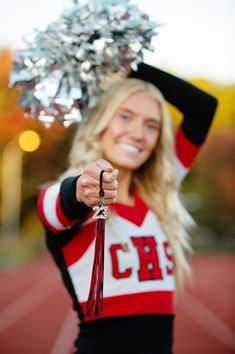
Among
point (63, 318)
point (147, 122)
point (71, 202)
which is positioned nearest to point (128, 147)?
point (147, 122)

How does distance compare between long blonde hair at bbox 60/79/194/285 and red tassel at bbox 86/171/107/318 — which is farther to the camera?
long blonde hair at bbox 60/79/194/285

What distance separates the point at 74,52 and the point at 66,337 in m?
6.81

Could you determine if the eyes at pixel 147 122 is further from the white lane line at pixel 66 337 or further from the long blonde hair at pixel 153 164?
the white lane line at pixel 66 337

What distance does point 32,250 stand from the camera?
86.9ft

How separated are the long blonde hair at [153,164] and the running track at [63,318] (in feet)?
17.0

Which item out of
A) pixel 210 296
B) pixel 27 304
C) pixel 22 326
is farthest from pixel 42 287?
pixel 22 326

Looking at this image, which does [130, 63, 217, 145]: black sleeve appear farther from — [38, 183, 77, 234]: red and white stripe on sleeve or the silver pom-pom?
[38, 183, 77, 234]: red and white stripe on sleeve

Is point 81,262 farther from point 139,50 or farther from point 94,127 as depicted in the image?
point 139,50

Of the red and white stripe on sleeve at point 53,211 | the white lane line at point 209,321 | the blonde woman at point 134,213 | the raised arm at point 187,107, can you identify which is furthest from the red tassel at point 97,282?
the white lane line at point 209,321

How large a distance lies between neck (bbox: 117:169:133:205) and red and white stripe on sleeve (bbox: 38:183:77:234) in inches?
19.2

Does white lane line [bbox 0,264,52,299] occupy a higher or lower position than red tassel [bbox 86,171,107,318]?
lower

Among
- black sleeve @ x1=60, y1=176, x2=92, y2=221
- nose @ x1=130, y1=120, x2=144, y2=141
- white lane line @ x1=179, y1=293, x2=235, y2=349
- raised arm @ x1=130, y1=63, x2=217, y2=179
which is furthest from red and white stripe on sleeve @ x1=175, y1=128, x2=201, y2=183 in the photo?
white lane line @ x1=179, y1=293, x2=235, y2=349

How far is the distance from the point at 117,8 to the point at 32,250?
24.9 metres

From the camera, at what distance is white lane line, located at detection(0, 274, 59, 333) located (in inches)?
400
